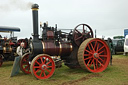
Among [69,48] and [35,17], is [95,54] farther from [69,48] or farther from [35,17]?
[35,17]

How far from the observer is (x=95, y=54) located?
5832 mm

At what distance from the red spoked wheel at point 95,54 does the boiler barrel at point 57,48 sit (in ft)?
1.69

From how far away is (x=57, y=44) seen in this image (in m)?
5.74

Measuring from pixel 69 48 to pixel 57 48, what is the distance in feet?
1.75

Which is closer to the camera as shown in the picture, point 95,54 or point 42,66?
point 42,66

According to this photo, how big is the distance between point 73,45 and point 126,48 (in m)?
8.45

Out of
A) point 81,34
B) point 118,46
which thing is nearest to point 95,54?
point 81,34

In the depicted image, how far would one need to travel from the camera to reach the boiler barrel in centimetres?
550

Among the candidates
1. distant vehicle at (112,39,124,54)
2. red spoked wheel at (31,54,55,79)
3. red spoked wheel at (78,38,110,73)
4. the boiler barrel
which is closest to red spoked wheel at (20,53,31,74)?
red spoked wheel at (31,54,55,79)

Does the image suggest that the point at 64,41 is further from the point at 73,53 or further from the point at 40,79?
the point at 40,79

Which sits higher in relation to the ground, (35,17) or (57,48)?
(35,17)

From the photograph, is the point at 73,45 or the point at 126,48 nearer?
the point at 73,45

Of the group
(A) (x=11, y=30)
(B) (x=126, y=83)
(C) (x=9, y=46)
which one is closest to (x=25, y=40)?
(C) (x=9, y=46)

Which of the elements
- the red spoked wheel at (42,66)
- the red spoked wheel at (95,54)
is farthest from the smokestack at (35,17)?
the red spoked wheel at (95,54)
